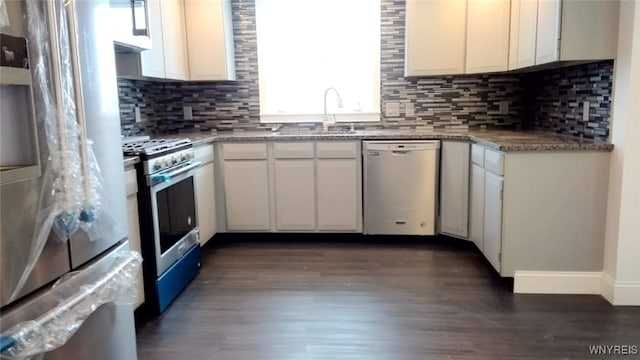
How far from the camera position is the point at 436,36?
3.89 meters

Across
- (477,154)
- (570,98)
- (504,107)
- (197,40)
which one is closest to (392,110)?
(504,107)

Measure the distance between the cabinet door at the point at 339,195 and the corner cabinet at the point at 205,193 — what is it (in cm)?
87

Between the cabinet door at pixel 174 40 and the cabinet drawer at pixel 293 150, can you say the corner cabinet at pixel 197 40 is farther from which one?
the cabinet drawer at pixel 293 150

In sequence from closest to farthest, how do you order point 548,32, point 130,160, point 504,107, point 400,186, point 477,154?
1. point 130,160
2. point 548,32
3. point 477,154
4. point 400,186
5. point 504,107

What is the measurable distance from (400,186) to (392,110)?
2.80ft

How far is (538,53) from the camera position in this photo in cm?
299

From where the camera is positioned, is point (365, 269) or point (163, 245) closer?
point (163, 245)

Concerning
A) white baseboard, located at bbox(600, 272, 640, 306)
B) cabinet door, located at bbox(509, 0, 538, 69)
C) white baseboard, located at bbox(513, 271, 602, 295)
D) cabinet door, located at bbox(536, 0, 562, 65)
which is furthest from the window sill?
white baseboard, located at bbox(600, 272, 640, 306)

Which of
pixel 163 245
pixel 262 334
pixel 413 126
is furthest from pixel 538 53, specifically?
pixel 163 245

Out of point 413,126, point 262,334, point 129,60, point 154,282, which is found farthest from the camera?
point 413,126

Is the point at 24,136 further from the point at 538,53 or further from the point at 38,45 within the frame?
the point at 538,53

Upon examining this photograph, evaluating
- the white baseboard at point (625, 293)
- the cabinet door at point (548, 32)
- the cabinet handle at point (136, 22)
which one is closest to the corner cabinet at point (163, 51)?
the cabinet handle at point (136, 22)

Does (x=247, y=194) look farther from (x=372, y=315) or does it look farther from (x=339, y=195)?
(x=372, y=315)

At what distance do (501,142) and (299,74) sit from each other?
2.16m
